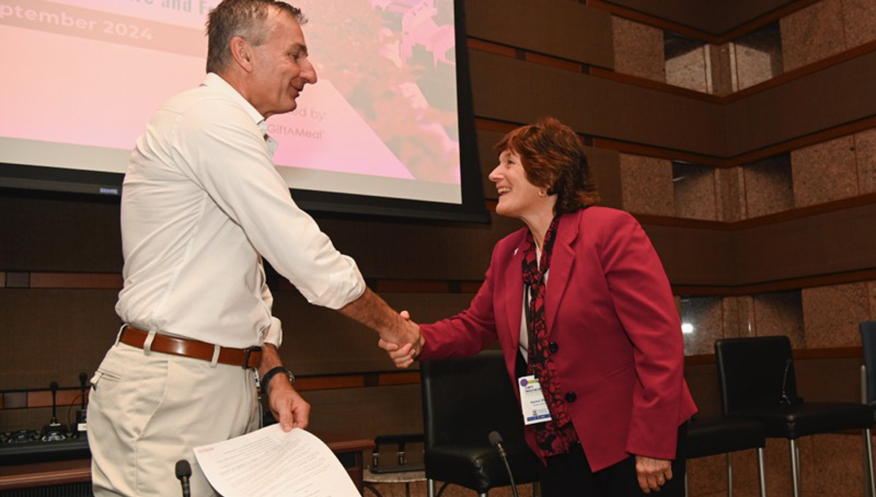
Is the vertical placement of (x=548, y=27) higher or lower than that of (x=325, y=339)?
higher

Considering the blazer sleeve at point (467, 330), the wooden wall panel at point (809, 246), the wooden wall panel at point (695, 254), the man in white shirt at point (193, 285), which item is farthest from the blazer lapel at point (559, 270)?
the wooden wall panel at point (809, 246)

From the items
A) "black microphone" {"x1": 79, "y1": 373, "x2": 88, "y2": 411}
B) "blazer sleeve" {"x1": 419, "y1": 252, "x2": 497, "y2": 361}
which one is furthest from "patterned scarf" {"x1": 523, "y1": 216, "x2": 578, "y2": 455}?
"black microphone" {"x1": 79, "y1": 373, "x2": 88, "y2": 411}

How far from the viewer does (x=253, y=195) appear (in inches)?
58.8

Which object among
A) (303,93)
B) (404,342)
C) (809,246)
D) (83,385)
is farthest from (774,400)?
(83,385)

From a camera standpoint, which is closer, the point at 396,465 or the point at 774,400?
the point at 396,465

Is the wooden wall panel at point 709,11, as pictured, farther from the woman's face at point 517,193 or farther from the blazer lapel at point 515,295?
the blazer lapel at point 515,295

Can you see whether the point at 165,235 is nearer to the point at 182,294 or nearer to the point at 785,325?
the point at 182,294

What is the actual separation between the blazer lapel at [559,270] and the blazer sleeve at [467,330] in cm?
34

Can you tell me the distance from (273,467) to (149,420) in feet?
0.80

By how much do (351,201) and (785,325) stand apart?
319 cm

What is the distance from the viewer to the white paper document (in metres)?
1.41

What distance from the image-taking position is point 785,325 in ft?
16.6

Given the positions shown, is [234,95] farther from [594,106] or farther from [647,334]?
[594,106]

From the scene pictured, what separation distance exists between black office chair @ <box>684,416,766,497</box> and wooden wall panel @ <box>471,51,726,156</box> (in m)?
1.88
